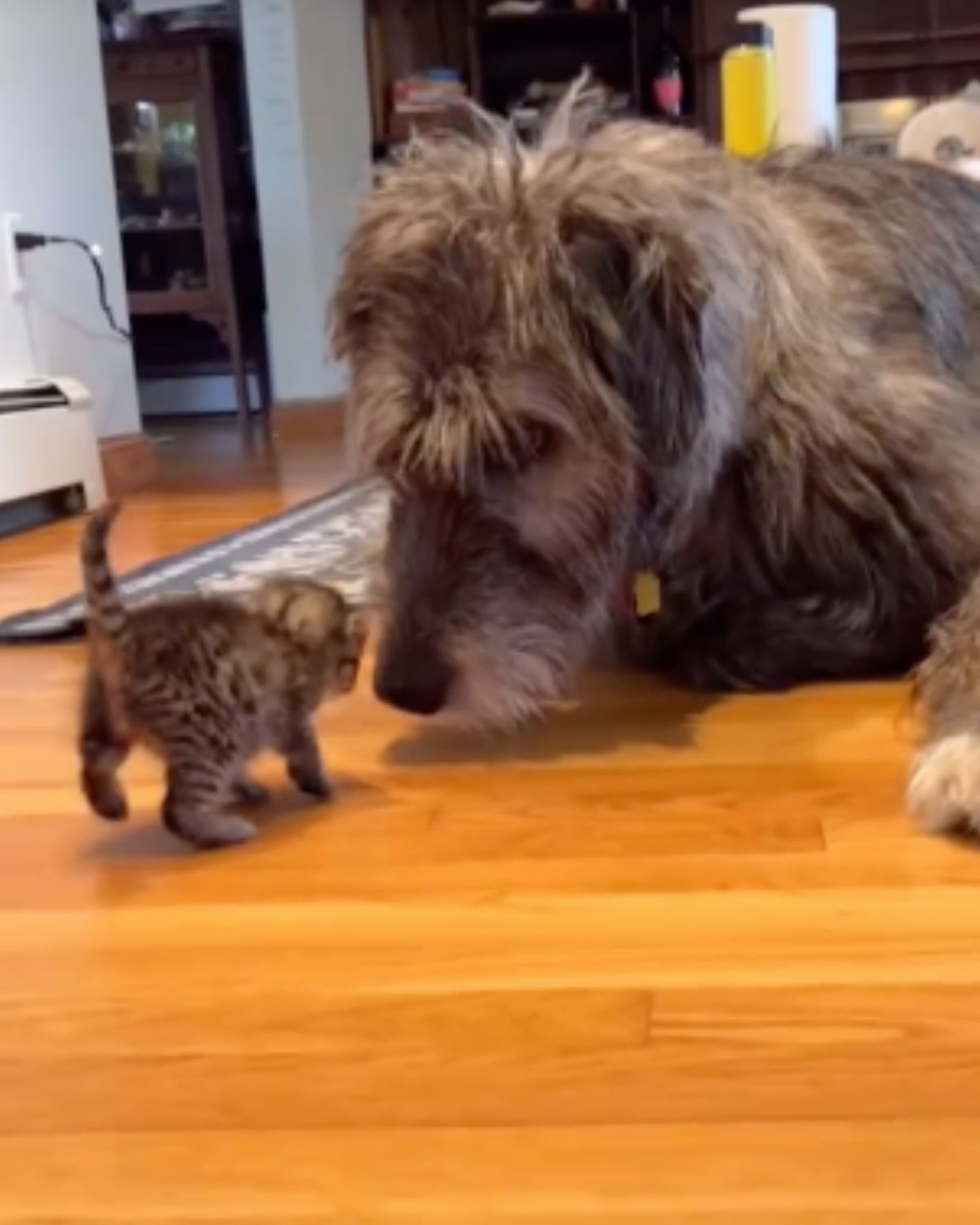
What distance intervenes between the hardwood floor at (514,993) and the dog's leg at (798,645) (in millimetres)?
97

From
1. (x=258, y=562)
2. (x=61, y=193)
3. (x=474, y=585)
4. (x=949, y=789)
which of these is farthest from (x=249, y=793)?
(x=61, y=193)

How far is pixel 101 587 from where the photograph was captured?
1439mm

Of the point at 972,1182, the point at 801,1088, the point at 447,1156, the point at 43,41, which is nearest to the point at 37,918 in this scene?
the point at 447,1156

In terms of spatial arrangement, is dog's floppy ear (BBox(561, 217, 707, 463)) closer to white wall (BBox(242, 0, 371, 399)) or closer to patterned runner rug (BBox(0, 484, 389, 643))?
patterned runner rug (BBox(0, 484, 389, 643))

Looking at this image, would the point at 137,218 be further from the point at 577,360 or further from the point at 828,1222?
the point at 828,1222

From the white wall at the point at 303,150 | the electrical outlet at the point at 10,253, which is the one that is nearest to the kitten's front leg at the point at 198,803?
the electrical outlet at the point at 10,253

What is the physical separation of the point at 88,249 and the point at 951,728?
351 centimetres

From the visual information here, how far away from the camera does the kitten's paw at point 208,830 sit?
4.81 ft

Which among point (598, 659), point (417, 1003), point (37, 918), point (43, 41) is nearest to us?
point (417, 1003)

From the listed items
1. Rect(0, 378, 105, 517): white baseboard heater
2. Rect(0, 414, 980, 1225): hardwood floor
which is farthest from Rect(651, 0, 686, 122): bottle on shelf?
Rect(0, 414, 980, 1225): hardwood floor

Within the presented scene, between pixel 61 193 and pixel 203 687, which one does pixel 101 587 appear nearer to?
pixel 203 687

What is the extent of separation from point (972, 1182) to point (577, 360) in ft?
2.83

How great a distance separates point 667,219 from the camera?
63.6 inches

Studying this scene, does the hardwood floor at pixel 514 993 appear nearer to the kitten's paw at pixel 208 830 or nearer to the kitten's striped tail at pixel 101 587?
the kitten's paw at pixel 208 830
